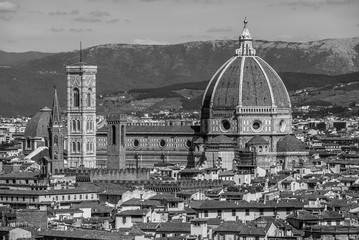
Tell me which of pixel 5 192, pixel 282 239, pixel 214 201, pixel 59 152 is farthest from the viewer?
pixel 59 152

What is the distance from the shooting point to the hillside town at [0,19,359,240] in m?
85.5

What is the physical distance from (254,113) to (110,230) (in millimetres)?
73533

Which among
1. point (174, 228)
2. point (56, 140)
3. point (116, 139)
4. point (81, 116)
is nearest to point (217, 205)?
point (174, 228)

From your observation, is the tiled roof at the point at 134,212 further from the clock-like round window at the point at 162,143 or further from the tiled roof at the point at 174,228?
the clock-like round window at the point at 162,143

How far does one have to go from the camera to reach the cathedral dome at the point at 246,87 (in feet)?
521

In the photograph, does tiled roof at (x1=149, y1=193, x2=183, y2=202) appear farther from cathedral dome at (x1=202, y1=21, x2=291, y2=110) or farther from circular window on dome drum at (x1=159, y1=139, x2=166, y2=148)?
circular window on dome drum at (x1=159, y1=139, x2=166, y2=148)

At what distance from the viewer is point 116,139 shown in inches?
6166

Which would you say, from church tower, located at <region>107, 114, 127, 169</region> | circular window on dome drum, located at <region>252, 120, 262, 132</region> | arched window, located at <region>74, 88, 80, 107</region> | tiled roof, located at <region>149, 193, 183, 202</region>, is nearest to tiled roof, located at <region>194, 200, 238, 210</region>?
tiled roof, located at <region>149, 193, 183, 202</region>

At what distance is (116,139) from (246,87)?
13.7 m

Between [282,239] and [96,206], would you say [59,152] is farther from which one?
[282,239]

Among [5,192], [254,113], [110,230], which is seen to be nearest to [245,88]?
[254,113]

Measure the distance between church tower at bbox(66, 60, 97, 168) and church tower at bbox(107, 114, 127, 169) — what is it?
335 cm

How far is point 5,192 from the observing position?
10950 centimetres

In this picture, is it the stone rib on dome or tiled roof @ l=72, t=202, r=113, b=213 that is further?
the stone rib on dome
